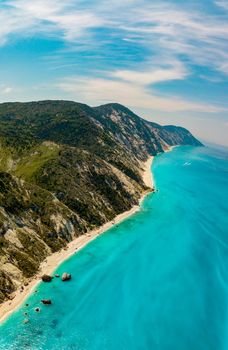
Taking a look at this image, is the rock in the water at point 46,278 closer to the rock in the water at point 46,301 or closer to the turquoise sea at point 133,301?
the turquoise sea at point 133,301

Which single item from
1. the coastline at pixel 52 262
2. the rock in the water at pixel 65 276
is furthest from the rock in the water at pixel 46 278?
the rock in the water at pixel 65 276

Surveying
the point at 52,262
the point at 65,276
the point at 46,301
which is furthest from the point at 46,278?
the point at 52,262

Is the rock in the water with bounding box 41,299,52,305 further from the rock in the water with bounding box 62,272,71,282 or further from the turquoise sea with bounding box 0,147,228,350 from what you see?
the rock in the water with bounding box 62,272,71,282

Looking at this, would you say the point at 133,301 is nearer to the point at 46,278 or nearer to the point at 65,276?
the point at 65,276

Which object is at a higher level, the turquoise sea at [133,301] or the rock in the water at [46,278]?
the rock in the water at [46,278]

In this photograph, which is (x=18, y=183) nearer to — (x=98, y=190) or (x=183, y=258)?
(x=98, y=190)

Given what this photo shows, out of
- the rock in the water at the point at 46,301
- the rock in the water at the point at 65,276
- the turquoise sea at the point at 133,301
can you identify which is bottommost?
the turquoise sea at the point at 133,301

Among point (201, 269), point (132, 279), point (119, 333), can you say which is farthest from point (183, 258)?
point (119, 333)

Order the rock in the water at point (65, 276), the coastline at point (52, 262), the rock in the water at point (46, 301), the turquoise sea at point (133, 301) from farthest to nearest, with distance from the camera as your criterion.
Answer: the rock in the water at point (65, 276) → the rock in the water at point (46, 301) → the coastline at point (52, 262) → the turquoise sea at point (133, 301)
